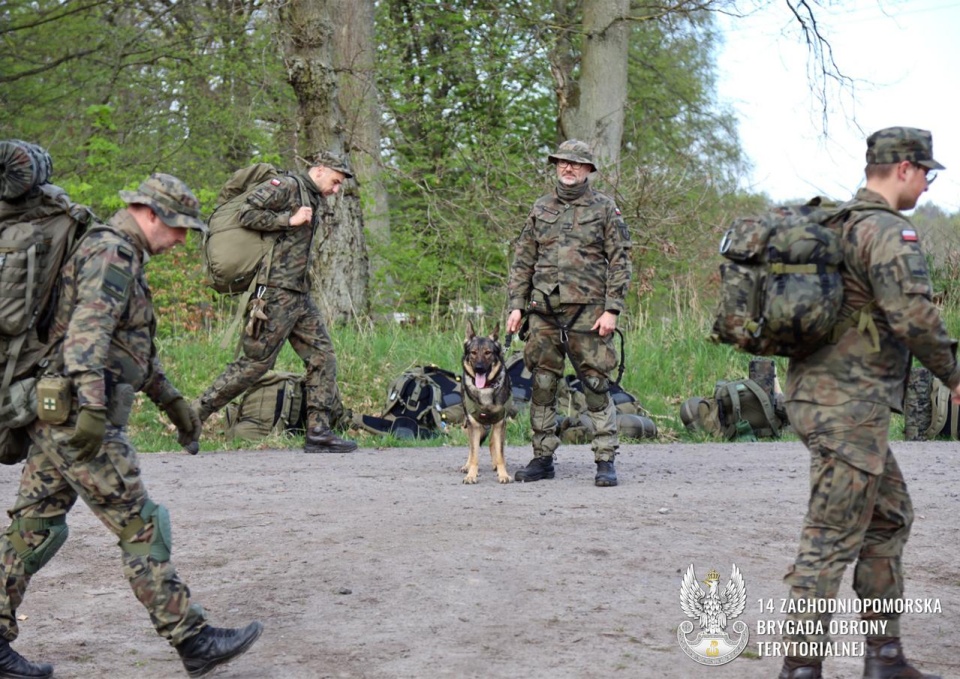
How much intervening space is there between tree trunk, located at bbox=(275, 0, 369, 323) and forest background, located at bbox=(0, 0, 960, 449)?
3cm

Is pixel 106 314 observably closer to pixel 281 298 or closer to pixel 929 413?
pixel 281 298

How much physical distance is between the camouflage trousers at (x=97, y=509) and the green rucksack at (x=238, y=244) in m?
5.71

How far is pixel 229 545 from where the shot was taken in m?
6.98

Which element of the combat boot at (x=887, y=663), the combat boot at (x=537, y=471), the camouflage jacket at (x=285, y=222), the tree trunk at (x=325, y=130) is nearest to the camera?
the combat boot at (x=887, y=663)

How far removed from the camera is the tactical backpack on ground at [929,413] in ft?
39.4

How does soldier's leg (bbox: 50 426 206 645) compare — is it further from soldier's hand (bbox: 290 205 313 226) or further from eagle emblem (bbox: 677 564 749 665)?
soldier's hand (bbox: 290 205 313 226)

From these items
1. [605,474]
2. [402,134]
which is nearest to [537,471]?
[605,474]

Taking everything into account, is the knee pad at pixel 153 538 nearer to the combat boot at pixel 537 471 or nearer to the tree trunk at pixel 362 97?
the combat boot at pixel 537 471

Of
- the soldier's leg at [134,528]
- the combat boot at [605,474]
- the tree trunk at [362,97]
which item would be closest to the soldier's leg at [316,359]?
the combat boot at [605,474]

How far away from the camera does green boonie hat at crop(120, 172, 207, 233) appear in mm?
4637

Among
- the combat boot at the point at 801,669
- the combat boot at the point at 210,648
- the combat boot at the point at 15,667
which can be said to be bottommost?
the combat boot at the point at 15,667

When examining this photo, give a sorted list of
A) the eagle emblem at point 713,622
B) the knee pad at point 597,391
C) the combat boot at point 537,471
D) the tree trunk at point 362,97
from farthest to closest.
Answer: the tree trunk at point 362,97, the combat boot at point 537,471, the knee pad at point 597,391, the eagle emblem at point 713,622

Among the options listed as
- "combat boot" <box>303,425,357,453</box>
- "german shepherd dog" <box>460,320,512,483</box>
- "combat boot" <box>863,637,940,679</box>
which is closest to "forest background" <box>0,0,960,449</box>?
"combat boot" <box>303,425,357,453</box>

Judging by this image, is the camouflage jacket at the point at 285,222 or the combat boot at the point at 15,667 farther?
the camouflage jacket at the point at 285,222
